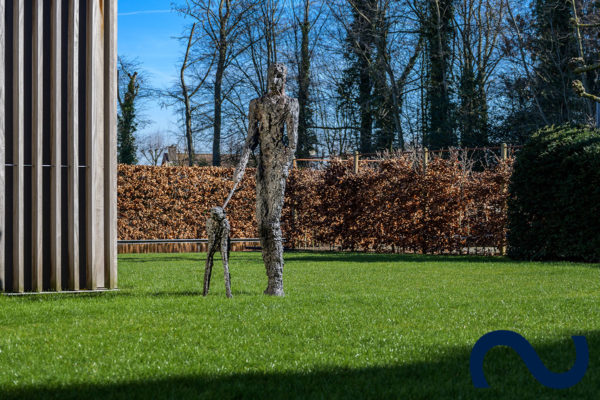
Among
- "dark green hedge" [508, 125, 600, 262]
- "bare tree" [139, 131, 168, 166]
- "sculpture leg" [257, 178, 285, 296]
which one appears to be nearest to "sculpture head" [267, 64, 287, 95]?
"sculpture leg" [257, 178, 285, 296]

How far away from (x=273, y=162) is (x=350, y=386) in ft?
15.3

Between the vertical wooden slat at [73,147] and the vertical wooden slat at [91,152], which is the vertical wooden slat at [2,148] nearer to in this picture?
the vertical wooden slat at [73,147]

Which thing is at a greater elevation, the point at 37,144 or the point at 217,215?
the point at 37,144

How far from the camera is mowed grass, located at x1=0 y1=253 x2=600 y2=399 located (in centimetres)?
410

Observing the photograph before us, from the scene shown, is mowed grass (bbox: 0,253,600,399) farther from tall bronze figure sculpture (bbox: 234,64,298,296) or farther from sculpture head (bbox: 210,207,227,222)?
sculpture head (bbox: 210,207,227,222)

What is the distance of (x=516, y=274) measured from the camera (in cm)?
1134

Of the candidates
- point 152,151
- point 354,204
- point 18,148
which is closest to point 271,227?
point 18,148

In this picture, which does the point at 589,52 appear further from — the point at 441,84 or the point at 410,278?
the point at 410,278

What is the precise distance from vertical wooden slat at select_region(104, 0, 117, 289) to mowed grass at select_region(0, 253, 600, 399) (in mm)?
570

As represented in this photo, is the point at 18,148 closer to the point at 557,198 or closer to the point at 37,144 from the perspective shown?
the point at 37,144

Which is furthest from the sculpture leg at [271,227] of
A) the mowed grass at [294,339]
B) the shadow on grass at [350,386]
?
the shadow on grass at [350,386]

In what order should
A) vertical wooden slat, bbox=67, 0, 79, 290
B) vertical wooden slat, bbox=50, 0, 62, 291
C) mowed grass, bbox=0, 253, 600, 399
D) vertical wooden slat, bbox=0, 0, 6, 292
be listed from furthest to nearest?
1. vertical wooden slat, bbox=67, 0, 79, 290
2. vertical wooden slat, bbox=50, 0, 62, 291
3. vertical wooden slat, bbox=0, 0, 6, 292
4. mowed grass, bbox=0, 253, 600, 399

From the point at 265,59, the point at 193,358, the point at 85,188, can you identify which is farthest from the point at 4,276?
the point at 265,59

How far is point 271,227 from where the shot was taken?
334 inches
